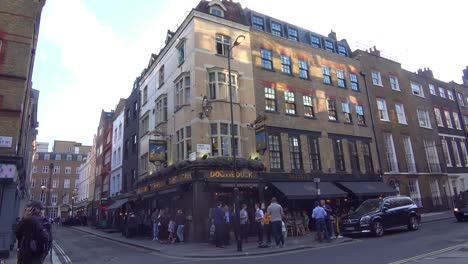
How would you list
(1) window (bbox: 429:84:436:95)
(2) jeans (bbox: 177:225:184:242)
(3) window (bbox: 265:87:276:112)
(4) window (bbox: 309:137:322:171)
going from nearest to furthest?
(2) jeans (bbox: 177:225:184:242)
(3) window (bbox: 265:87:276:112)
(4) window (bbox: 309:137:322:171)
(1) window (bbox: 429:84:436:95)

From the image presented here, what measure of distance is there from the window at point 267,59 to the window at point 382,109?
12063 millimetres

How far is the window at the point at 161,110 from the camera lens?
23156 millimetres

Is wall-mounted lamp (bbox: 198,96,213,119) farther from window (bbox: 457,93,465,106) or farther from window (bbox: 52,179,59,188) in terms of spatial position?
window (bbox: 52,179,59,188)

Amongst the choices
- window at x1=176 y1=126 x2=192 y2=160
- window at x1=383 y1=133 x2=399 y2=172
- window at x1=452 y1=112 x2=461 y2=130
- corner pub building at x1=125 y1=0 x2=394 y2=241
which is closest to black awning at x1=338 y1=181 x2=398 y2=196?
corner pub building at x1=125 y1=0 x2=394 y2=241

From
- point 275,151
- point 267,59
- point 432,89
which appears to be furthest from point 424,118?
point 275,151

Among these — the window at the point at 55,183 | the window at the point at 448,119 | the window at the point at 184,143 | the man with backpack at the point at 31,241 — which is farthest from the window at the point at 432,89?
the window at the point at 55,183

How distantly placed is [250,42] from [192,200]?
11.8m

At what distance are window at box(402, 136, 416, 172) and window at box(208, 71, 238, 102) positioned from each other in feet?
60.7

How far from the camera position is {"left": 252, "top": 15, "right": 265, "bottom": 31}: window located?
941 inches

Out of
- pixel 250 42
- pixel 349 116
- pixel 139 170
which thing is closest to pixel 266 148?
pixel 250 42

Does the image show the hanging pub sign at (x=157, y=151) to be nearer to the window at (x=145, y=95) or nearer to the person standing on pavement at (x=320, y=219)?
the window at (x=145, y=95)

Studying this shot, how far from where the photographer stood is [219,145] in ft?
60.1

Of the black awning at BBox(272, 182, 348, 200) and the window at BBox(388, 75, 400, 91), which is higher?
the window at BBox(388, 75, 400, 91)

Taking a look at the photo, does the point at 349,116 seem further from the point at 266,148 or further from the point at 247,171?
the point at 247,171
